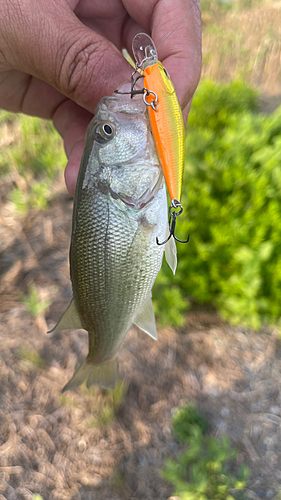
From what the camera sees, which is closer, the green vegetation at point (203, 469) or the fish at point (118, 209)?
the fish at point (118, 209)

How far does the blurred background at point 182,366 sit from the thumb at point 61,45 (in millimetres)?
1484

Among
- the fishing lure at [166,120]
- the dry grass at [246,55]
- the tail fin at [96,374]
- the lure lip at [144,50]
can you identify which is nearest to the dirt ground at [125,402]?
the tail fin at [96,374]

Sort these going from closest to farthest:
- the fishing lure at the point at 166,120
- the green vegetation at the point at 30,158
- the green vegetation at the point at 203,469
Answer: the fishing lure at the point at 166,120, the green vegetation at the point at 203,469, the green vegetation at the point at 30,158

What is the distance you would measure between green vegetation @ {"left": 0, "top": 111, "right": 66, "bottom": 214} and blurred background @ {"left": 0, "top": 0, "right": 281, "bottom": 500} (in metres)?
0.29

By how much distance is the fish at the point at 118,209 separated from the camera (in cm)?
132

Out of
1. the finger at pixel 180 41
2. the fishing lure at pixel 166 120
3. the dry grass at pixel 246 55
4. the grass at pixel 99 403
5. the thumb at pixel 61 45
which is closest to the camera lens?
the fishing lure at pixel 166 120

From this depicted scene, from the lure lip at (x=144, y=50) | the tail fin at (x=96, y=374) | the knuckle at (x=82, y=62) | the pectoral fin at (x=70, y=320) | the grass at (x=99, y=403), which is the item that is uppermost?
the lure lip at (x=144, y=50)

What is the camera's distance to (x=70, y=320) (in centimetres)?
160

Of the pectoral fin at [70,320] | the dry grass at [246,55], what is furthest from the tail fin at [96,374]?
the dry grass at [246,55]

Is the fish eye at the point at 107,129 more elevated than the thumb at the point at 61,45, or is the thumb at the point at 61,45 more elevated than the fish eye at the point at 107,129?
the thumb at the point at 61,45

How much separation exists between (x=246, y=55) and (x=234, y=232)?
5.46m

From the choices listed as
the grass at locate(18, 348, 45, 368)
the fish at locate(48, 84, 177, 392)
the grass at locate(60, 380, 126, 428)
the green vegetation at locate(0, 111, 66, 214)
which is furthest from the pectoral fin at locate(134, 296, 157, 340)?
the green vegetation at locate(0, 111, 66, 214)

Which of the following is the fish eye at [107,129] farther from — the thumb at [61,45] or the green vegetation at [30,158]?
the green vegetation at [30,158]

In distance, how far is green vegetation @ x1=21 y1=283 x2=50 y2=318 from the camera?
2.85 meters
